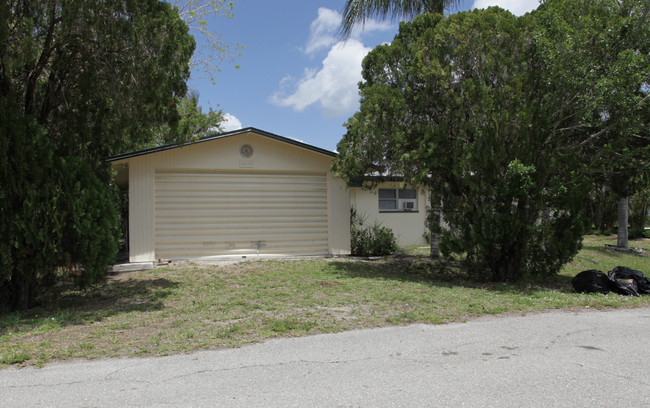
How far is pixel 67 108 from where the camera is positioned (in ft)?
26.3

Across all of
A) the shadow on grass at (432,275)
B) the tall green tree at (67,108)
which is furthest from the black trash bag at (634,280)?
the tall green tree at (67,108)

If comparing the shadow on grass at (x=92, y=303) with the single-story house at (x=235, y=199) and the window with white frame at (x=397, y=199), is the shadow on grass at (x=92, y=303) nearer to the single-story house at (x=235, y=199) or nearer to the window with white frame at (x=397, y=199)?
the single-story house at (x=235, y=199)

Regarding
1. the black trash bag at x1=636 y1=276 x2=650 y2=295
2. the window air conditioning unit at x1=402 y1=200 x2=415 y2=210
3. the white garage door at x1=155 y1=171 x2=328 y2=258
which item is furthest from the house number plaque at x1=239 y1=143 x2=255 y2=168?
the black trash bag at x1=636 y1=276 x2=650 y2=295

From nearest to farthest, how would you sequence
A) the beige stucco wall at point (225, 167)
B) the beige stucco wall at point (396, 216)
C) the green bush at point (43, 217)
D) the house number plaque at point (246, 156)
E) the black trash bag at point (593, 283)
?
the green bush at point (43, 217), the black trash bag at point (593, 283), the beige stucco wall at point (225, 167), the house number plaque at point (246, 156), the beige stucco wall at point (396, 216)

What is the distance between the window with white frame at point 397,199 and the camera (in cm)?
1719

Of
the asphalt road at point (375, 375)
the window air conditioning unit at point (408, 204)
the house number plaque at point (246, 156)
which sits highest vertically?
the house number plaque at point (246, 156)

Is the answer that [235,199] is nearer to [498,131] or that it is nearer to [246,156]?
[246,156]

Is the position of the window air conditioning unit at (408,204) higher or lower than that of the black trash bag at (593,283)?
higher

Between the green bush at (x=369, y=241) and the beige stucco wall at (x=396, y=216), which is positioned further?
the beige stucco wall at (x=396, y=216)

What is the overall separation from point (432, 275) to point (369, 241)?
300cm

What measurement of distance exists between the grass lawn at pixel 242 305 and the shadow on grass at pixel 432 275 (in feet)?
0.11

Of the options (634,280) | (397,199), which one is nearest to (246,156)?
(397,199)

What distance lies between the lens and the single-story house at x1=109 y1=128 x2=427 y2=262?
39.4 ft

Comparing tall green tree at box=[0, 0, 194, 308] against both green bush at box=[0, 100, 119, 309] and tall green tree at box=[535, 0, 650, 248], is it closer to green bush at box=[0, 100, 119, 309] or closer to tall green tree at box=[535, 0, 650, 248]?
green bush at box=[0, 100, 119, 309]
